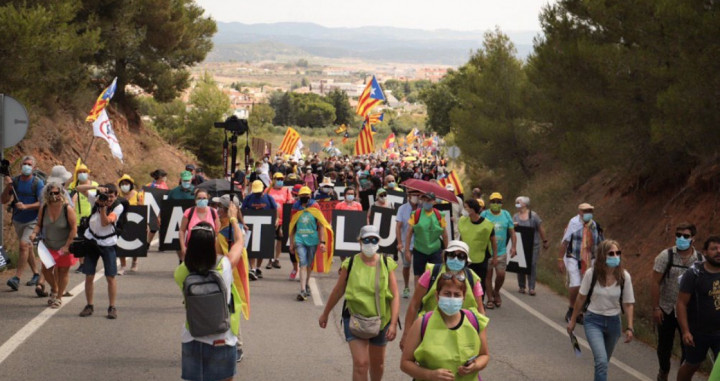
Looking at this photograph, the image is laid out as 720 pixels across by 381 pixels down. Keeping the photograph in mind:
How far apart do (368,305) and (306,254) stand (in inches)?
280

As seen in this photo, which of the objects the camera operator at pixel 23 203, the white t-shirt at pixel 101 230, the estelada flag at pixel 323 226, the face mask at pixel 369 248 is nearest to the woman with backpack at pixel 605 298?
the face mask at pixel 369 248

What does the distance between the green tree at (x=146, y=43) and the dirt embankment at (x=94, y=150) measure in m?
2.08

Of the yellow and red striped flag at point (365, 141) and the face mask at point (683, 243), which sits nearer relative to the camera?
the face mask at point (683, 243)

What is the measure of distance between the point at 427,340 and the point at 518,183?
32.0m

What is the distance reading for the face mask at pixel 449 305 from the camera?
6.05 meters

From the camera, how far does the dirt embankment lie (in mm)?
29953

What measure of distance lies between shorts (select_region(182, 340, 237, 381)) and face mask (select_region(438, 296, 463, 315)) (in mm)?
1815

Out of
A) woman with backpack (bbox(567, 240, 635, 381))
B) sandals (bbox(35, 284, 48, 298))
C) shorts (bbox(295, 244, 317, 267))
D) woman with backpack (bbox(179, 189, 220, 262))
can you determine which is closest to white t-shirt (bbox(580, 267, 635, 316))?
woman with backpack (bbox(567, 240, 635, 381))

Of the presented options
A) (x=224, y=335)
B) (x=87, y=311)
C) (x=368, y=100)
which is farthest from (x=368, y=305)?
(x=368, y=100)

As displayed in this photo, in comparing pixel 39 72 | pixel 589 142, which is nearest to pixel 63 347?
pixel 589 142

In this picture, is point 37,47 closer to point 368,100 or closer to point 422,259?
point 422,259

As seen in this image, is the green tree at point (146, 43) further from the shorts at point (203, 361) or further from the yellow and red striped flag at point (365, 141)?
the shorts at point (203, 361)

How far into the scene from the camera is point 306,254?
15336mm

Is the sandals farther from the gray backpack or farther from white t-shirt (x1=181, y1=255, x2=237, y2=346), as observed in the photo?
the gray backpack
